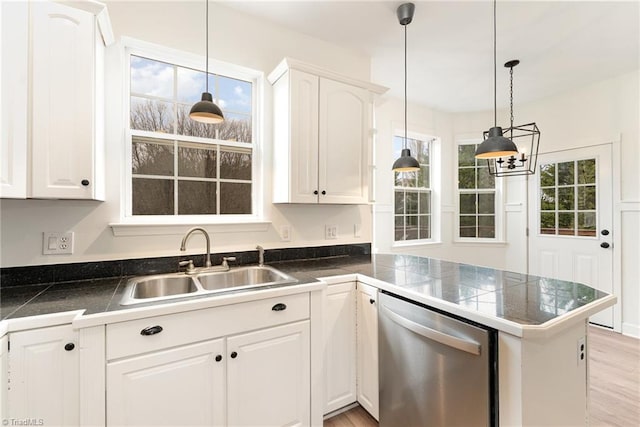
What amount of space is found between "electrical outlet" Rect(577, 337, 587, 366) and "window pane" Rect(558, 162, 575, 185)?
3.20 metres

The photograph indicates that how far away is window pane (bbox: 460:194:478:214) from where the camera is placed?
4355 millimetres

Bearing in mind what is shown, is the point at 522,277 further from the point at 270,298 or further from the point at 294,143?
the point at 294,143

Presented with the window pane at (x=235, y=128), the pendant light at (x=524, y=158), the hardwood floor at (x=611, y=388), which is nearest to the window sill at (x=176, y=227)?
the window pane at (x=235, y=128)

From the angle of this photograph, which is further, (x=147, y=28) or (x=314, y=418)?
(x=147, y=28)

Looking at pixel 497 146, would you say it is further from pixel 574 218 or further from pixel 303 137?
pixel 574 218

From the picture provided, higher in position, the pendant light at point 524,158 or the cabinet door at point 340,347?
the pendant light at point 524,158

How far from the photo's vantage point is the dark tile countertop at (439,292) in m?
1.17

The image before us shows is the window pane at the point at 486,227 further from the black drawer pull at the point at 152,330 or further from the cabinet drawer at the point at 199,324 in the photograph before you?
the black drawer pull at the point at 152,330

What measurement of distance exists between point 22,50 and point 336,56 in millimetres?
2122

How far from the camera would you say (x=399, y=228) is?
13.1 feet

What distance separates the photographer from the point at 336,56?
2.62 m

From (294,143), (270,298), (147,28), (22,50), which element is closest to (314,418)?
(270,298)

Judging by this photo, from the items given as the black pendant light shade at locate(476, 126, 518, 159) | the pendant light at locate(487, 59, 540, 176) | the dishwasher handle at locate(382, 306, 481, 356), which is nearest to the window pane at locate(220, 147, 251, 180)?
the dishwasher handle at locate(382, 306, 481, 356)

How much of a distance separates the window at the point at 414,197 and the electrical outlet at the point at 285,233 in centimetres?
204
